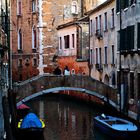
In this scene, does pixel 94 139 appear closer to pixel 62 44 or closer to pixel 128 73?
pixel 128 73

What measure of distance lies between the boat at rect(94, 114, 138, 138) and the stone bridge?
10.8 feet

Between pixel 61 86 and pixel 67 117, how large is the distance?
4.69ft

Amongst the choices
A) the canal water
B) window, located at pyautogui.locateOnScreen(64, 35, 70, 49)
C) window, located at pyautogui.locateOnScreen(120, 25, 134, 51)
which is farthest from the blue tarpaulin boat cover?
window, located at pyautogui.locateOnScreen(64, 35, 70, 49)

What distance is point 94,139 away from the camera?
14672 mm

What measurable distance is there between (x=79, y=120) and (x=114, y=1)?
5.23 meters

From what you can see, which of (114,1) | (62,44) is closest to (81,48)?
(62,44)

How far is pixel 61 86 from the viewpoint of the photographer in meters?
19.1

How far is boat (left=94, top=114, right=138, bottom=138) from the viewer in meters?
14.0

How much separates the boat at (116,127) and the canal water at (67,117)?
10.5 inches

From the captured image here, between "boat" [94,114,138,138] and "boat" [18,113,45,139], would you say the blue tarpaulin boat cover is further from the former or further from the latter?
"boat" [94,114,138,138]

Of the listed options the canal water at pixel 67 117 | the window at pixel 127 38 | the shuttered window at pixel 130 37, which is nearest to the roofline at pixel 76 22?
the canal water at pixel 67 117

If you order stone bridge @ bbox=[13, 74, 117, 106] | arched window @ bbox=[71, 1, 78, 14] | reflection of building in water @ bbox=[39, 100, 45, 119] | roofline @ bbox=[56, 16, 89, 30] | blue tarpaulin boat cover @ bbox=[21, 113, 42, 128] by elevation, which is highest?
arched window @ bbox=[71, 1, 78, 14]

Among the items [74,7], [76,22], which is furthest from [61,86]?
[74,7]

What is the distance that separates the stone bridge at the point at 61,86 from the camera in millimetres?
18047
